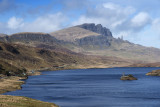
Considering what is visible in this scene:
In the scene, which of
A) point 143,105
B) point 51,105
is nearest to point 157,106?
point 143,105

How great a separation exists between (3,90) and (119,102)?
5121cm

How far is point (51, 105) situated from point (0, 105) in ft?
54.3

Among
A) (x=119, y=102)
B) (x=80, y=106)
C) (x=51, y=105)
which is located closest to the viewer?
(x=51, y=105)

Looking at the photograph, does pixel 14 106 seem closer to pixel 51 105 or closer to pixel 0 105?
pixel 0 105

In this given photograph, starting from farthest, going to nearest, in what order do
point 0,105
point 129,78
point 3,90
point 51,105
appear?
point 129,78, point 3,90, point 51,105, point 0,105

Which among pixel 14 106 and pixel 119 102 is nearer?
pixel 14 106

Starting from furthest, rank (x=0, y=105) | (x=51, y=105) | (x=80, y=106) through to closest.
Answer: (x=80, y=106) < (x=51, y=105) < (x=0, y=105)

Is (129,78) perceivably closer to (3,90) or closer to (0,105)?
(3,90)

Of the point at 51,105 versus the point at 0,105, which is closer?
Answer: the point at 0,105

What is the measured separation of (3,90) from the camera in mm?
114938

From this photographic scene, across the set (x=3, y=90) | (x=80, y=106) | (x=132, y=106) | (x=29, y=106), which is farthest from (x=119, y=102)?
(x=3, y=90)

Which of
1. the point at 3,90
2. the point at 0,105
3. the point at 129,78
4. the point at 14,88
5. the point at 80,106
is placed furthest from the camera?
the point at 129,78

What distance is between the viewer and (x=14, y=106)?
67688 millimetres

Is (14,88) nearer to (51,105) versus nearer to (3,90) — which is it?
(3,90)
